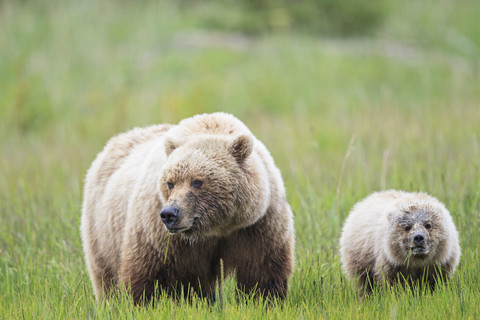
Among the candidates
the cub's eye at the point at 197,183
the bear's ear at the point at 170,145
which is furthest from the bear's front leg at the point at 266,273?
the bear's ear at the point at 170,145

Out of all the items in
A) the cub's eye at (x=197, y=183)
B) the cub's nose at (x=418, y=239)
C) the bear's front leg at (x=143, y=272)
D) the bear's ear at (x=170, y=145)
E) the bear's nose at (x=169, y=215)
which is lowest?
the bear's front leg at (x=143, y=272)

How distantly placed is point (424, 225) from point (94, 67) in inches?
484

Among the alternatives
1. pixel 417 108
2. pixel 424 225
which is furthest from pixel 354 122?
pixel 424 225

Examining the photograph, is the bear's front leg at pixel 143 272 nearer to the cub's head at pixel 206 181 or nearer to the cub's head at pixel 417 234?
the cub's head at pixel 206 181

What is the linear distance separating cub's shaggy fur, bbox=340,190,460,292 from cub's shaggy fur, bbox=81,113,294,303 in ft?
3.31

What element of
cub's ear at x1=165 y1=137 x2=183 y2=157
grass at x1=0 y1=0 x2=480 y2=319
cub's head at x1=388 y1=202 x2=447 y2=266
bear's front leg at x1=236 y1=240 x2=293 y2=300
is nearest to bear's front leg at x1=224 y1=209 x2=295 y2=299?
bear's front leg at x1=236 y1=240 x2=293 y2=300

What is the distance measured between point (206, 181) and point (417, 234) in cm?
187

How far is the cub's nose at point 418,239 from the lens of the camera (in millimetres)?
5363

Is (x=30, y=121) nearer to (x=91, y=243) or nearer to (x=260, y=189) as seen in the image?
(x=91, y=243)

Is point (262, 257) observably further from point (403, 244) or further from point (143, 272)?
point (403, 244)

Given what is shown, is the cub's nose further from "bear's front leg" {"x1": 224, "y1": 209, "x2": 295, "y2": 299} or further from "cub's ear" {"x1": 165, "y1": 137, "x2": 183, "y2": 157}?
"cub's ear" {"x1": 165, "y1": 137, "x2": 183, "y2": 157}

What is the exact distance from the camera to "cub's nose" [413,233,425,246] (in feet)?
17.6

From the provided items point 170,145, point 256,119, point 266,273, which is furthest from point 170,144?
point 256,119

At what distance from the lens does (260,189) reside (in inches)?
188
